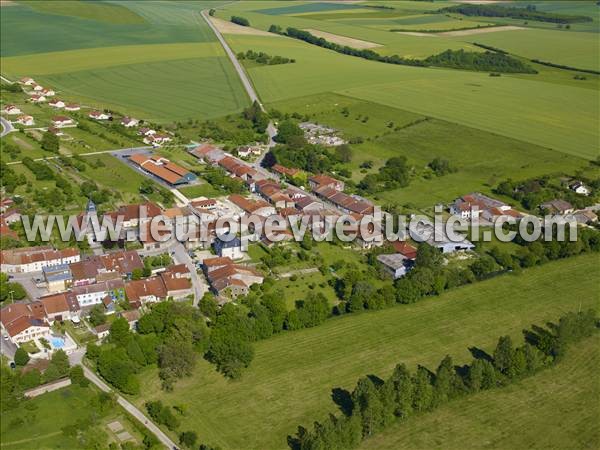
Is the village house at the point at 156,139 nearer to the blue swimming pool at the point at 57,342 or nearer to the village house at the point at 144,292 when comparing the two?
A: the village house at the point at 144,292

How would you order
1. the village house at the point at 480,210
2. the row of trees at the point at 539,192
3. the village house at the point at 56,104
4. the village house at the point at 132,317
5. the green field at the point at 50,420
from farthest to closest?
the village house at the point at 56,104 < the row of trees at the point at 539,192 < the village house at the point at 480,210 < the village house at the point at 132,317 < the green field at the point at 50,420

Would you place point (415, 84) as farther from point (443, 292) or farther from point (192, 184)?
point (443, 292)

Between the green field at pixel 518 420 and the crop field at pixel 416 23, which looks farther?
the crop field at pixel 416 23

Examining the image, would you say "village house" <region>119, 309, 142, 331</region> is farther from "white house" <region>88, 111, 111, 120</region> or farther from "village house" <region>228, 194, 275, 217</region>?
"white house" <region>88, 111, 111, 120</region>

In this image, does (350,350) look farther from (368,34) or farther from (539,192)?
(368,34)

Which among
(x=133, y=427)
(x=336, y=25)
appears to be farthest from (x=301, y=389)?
(x=336, y=25)

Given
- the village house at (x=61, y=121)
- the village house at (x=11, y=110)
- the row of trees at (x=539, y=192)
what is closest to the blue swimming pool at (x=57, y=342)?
the row of trees at (x=539, y=192)

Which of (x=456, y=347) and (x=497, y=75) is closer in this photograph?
(x=456, y=347)
